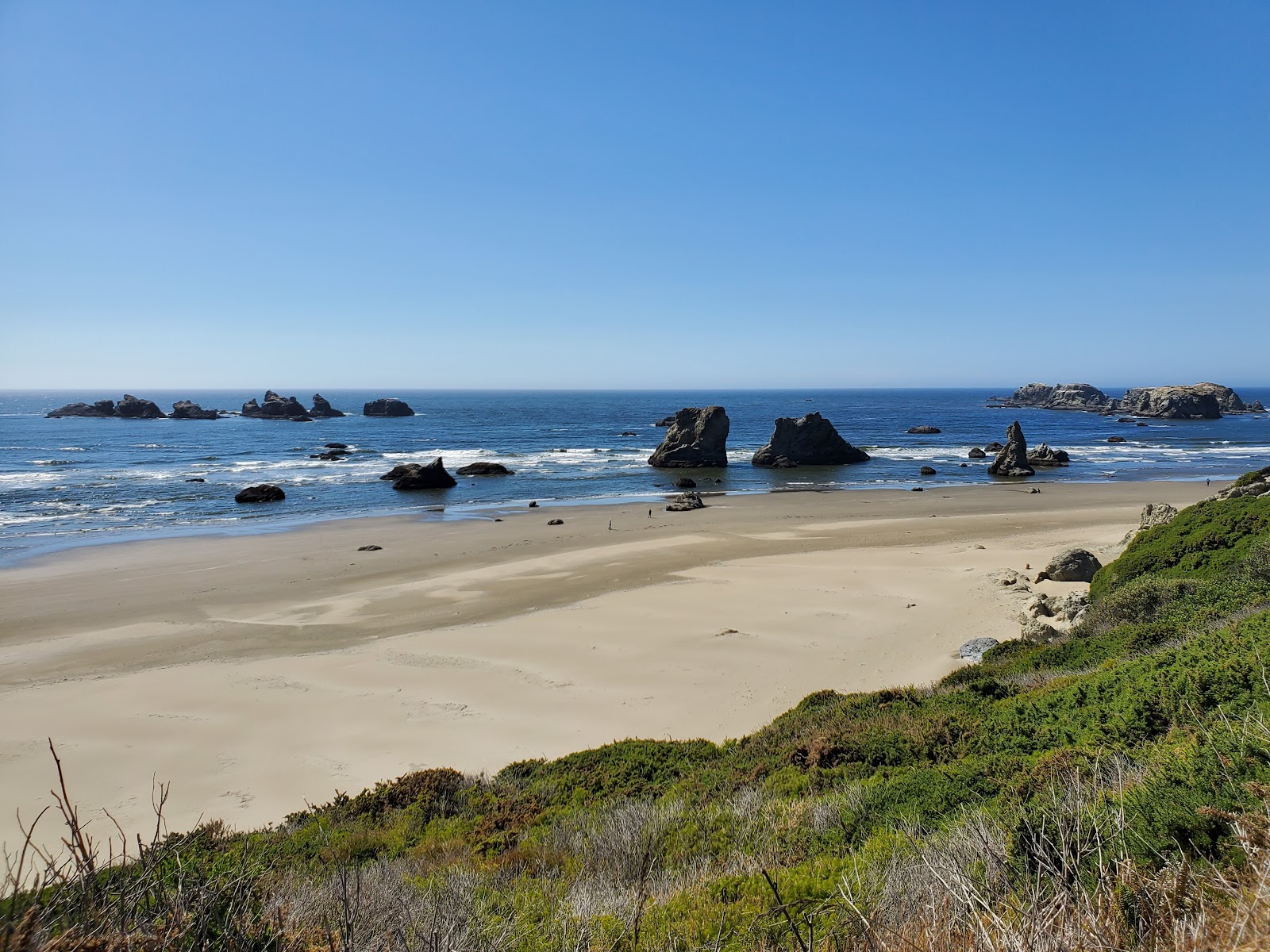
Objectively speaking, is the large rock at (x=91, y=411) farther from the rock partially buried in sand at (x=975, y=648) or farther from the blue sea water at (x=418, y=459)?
the rock partially buried in sand at (x=975, y=648)

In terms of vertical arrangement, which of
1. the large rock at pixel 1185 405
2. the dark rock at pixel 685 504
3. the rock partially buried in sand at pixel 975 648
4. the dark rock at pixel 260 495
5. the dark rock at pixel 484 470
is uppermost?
the large rock at pixel 1185 405

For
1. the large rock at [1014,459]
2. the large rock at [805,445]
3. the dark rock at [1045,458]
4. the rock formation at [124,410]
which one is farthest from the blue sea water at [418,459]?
the rock formation at [124,410]

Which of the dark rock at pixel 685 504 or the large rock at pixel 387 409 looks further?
the large rock at pixel 387 409

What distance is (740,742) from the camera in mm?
9266

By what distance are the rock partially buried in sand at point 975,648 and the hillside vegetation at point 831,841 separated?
7.75ft

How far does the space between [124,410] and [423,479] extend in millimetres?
97186

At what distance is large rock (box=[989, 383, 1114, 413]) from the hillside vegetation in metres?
143

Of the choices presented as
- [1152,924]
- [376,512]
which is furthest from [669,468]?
[1152,924]

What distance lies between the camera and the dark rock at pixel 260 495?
38.6 m

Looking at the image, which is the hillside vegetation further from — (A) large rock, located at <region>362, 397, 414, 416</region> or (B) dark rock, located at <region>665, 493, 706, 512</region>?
(A) large rock, located at <region>362, 397, 414, 416</region>

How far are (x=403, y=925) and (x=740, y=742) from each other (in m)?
6.05

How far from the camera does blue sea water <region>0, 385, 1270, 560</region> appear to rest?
36.1 m

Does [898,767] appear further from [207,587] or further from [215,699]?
[207,587]

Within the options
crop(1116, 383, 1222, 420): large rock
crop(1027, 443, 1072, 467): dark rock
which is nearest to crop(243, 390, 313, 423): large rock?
crop(1027, 443, 1072, 467): dark rock
